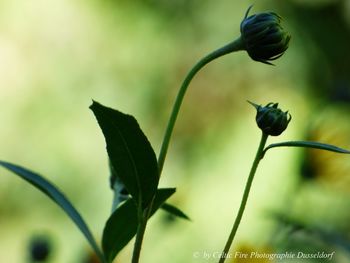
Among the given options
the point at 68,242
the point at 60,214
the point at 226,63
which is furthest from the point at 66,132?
the point at 226,63

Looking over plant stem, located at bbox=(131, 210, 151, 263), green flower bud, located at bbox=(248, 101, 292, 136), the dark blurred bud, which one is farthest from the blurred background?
plant stem, located at bbox=(131, 210, 151, 263)

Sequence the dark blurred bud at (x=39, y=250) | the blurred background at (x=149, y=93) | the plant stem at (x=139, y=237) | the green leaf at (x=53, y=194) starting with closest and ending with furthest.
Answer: the plant stem at (x=139, y=237), the green leaf at (x=53, y=194), the dark blurred bud at (x=39, y=250), the blurred background at (x=149, y=93)

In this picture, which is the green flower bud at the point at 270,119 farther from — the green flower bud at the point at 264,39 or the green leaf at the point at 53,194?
the green leaf at the point at 53,194

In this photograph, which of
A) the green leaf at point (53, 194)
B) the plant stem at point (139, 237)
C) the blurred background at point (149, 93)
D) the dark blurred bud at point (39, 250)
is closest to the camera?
the plant stem at point (139, 237)

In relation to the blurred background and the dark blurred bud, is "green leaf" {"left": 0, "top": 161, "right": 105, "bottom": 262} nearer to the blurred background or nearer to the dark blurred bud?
the dark blurred bud

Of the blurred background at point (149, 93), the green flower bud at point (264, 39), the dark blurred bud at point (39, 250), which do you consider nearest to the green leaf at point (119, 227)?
the green flower bud at point (264, 39)

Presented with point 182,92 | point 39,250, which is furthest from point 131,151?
point 39,250
